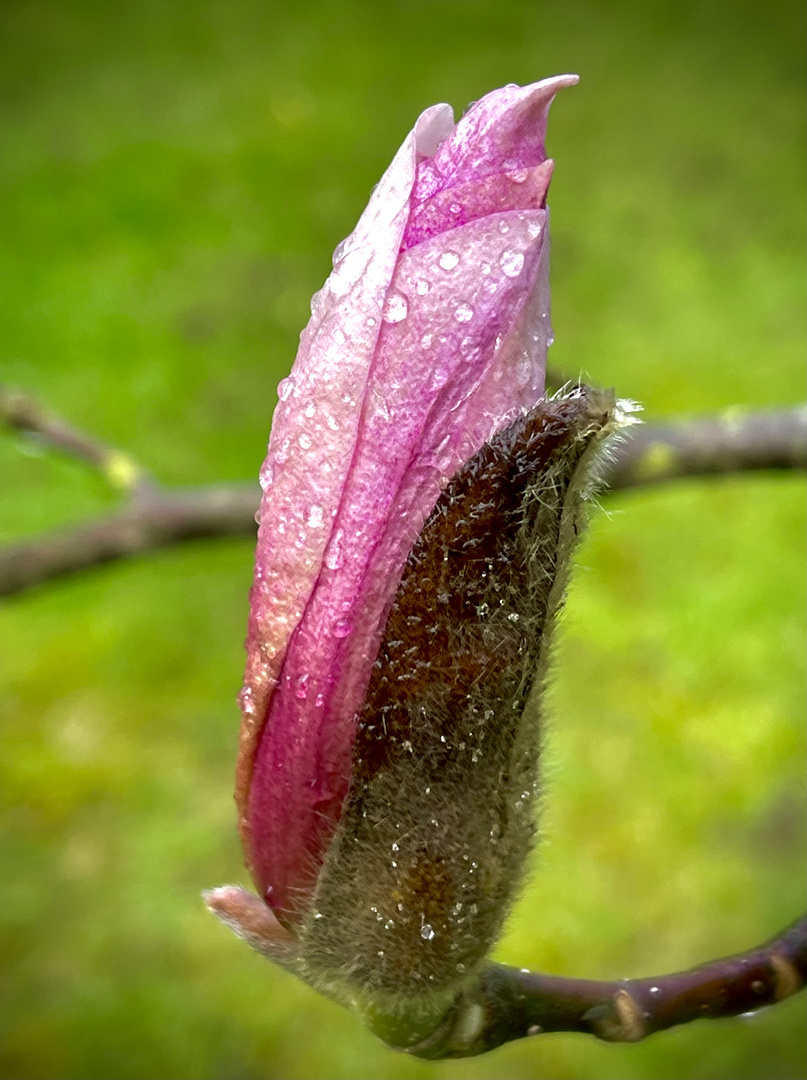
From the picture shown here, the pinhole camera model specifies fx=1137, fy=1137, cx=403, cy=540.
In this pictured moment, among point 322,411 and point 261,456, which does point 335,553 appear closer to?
point 322,411

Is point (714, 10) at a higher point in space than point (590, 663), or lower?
higher

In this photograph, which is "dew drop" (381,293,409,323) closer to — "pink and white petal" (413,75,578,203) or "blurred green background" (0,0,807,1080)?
"pink and white petal" (413,75,578,203)

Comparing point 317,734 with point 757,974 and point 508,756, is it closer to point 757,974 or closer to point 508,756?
point 508,756

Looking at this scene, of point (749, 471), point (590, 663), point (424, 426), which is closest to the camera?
point (424, 426)

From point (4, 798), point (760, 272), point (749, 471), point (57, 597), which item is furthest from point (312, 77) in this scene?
point (749, 471)

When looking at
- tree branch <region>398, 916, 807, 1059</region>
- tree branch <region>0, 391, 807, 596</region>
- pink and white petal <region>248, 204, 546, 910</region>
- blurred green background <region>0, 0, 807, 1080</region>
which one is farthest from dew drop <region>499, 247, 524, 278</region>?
blurred green background <region>0, 0, 807, 1080</region>

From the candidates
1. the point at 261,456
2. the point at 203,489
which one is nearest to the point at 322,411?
the point at 203,489

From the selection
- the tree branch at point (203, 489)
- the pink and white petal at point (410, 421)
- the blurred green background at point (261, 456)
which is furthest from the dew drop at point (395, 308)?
the blurred green background at point (261, 456)
